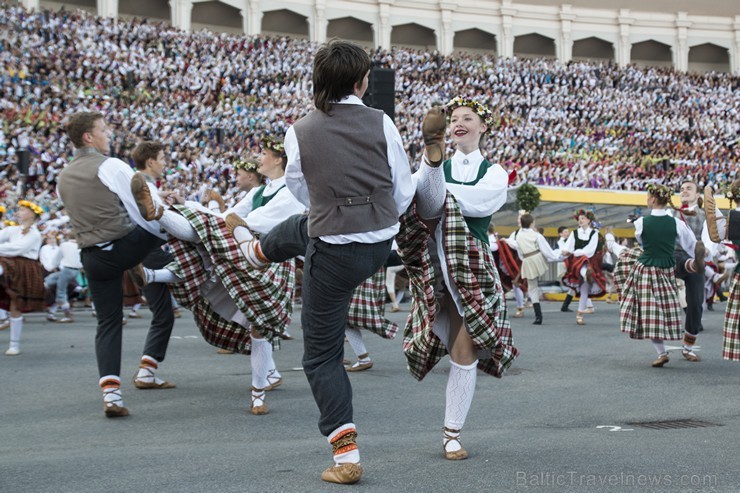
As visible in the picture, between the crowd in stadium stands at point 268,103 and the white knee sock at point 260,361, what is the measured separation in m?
13.7

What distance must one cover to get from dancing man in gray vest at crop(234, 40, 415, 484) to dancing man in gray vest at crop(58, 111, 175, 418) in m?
2.22

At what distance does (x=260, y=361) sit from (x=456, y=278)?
2122 mm

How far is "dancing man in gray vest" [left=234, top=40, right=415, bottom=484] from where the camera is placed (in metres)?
3.86

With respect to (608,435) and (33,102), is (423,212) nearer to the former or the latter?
(608,435)

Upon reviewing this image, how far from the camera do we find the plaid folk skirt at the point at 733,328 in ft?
23.0

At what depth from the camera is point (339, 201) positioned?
152 inches

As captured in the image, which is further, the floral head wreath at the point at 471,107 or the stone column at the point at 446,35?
the stone column at the point at 446,35

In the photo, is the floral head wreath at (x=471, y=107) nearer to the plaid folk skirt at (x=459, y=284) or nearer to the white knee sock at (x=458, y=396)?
the plaid folk skirt at (x=459, y=284)

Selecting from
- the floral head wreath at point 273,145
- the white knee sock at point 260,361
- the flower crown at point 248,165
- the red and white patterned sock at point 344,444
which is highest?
the floral head wreath at point 273,145

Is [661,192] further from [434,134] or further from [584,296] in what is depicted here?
[584,296]

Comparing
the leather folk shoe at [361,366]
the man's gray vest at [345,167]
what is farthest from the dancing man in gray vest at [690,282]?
the man's gray vest at [345,167]

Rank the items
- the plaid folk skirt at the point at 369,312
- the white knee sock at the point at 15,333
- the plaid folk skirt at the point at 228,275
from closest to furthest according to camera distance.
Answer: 1. the plaid folk skirt at the point at 228,275
2. the plaid folk skirt at the point at 369,312
3. the white knee sock at the point at 15,333

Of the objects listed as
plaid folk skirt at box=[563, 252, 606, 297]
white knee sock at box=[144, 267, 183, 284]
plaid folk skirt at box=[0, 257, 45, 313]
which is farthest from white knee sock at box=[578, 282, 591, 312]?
white knee sock at box=[144, 267, 183, 284]

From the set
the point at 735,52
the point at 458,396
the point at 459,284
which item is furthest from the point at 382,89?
the point at 735,52
